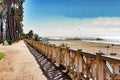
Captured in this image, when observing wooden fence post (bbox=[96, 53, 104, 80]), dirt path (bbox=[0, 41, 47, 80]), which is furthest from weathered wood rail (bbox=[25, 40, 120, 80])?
dirt path (bbox=[0, 41, 47, 80])

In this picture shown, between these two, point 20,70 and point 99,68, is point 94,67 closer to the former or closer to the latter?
point 99,68

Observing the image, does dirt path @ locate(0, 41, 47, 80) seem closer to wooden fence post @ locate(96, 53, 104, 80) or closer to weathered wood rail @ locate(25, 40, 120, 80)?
weathered wood rail @ locate(25, 40, 120, 80)

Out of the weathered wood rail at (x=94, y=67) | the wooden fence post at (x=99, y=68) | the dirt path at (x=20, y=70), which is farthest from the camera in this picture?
the dirt path at (x=20, y=70)

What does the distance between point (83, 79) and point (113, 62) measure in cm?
292

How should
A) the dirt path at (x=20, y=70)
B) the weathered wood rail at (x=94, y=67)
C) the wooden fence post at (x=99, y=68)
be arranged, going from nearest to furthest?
the weathered wood rail at (x=94, y=67), the wooden fence post at (x=99, y=68), the dirt path at (x=20, y=70)

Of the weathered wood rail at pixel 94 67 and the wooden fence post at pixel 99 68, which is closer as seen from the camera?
the weathered wood rail at pixel 94 67

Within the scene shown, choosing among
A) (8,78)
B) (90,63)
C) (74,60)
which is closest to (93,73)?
(90,63)

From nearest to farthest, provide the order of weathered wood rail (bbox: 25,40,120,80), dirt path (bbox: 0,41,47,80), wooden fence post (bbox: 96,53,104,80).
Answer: weathered wood rail (bbox: 25,40,120,80) < wooden fence post (bbox: 96,53,104,80) < dirt path (bbox: 0,41,47,80)

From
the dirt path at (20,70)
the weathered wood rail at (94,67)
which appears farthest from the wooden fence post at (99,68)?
the dirt path at (20,70)

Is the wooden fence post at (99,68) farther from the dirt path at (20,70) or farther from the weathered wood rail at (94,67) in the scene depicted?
the dirt path at (20,70)

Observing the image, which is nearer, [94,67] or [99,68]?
[99,68]

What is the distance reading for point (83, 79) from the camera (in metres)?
Result: 8.62

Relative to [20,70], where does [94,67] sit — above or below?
above

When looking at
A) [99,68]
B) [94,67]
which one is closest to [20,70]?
[94,67]
